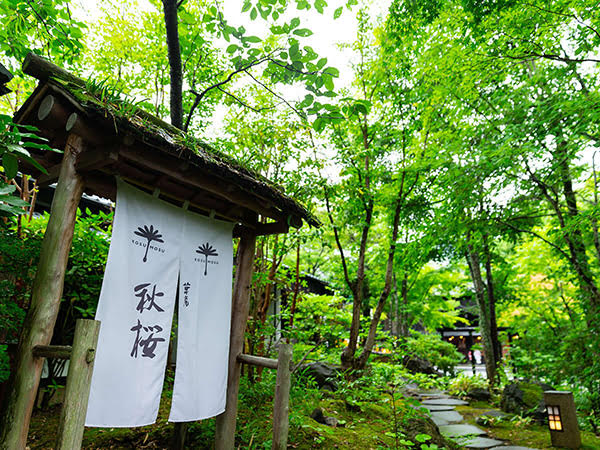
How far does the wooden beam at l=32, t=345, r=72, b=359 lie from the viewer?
91.7 inches

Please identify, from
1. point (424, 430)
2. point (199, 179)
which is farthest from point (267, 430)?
point (199, 179)

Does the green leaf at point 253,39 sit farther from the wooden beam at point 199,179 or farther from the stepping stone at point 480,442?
the stepping stone at point 480,442

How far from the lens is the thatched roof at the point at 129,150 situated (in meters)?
2.77

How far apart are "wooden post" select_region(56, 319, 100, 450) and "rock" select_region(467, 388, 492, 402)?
11.5m

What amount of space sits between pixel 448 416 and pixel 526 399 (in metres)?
1.93

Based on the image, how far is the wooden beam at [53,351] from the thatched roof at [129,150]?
148 centimetres

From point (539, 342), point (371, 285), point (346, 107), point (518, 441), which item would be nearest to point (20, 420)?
point (346, 107)

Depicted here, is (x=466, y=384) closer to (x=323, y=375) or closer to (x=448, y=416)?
(x=448, y=416)

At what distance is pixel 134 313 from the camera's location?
3.20 meters

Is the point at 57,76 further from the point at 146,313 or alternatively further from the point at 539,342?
the point at 539,342

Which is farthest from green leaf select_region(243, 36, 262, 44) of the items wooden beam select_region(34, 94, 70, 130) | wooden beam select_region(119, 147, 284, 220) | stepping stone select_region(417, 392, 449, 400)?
stepping stone select_region(417, 392, 449, 400)

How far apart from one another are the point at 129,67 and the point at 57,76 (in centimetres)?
776

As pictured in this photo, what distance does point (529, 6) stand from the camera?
17.3 feet

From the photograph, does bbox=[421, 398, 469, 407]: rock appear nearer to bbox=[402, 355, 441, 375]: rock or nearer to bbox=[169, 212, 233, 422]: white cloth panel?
bbox=[402, 355, 441, 375]: rock
